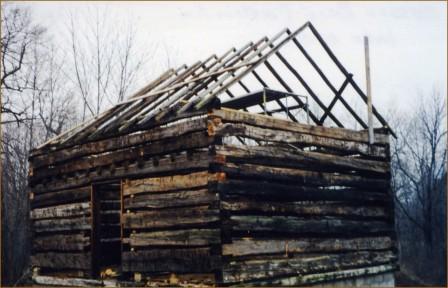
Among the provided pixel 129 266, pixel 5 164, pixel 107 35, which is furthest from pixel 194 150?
pixel 107 35

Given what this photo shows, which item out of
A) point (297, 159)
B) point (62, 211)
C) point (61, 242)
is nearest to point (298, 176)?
point (297, 159)

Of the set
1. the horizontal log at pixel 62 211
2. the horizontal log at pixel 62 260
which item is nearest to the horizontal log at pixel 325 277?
the horizontal log at pixel 62 260

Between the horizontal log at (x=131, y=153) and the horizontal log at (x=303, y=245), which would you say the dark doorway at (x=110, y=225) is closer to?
the horizontal log at (x=131, y=153)

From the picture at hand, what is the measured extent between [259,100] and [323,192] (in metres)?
2.76

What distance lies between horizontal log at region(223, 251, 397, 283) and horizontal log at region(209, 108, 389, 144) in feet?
8.35

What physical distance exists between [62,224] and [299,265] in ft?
18.3

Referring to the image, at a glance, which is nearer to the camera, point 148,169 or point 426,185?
point 148,169

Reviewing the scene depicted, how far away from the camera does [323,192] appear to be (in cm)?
1132

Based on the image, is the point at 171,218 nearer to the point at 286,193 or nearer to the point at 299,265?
the point at 286,193

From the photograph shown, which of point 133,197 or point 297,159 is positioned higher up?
point 297,159

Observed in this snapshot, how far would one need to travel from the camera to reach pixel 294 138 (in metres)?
10.9

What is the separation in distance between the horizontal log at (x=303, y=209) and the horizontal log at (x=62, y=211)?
3870 millimetres

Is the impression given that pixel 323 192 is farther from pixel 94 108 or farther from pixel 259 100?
pixel 94 108

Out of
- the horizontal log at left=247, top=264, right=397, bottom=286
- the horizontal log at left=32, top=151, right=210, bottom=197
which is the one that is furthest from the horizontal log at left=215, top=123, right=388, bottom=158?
the horizontal log at left=247, top=264, right=397, bottom=286
